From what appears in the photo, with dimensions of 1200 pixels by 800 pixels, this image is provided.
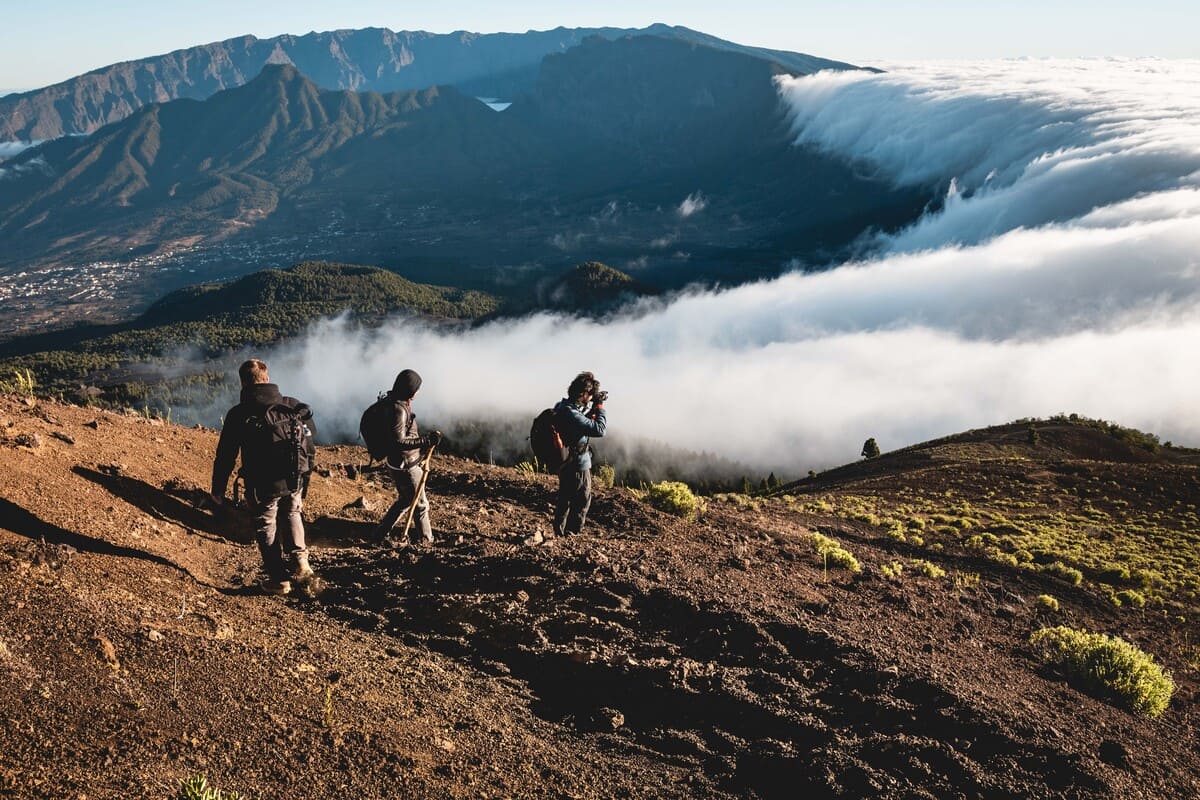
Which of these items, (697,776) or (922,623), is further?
(922,623)

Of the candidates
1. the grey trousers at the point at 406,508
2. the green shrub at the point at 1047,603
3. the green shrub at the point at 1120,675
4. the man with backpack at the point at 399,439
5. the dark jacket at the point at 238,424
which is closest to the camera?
the dark jacket at the point at 238,424

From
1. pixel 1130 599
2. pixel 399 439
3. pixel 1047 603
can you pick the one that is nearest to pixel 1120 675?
pixel 1047 603

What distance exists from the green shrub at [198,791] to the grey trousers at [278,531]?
11.6 ft

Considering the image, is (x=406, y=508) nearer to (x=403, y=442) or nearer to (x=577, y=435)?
(x=403, y=442)

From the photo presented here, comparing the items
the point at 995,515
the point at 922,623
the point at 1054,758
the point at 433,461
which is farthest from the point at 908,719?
the point at 995,515

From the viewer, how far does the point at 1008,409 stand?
568 ft

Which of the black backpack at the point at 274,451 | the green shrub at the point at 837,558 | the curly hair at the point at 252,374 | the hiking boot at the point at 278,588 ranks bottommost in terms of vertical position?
the green shrub at the point at 837,558

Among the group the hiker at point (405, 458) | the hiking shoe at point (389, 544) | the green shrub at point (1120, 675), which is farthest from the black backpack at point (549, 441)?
the green shrub at point (1120, 675)

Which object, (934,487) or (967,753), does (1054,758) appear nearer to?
(967,753)

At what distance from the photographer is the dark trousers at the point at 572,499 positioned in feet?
33.0

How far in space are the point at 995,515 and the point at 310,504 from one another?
73.1ft

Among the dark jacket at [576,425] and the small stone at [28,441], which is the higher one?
the dark jacket at [576,425]

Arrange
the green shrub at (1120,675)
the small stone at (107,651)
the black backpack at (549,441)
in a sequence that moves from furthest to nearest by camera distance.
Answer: the black backpack at (549,441)
the green shrub at (1120,675)
the small stone at (107,651)

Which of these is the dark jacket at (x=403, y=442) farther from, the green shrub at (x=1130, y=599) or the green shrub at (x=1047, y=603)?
the green shrub at (x=1130, y=599)
